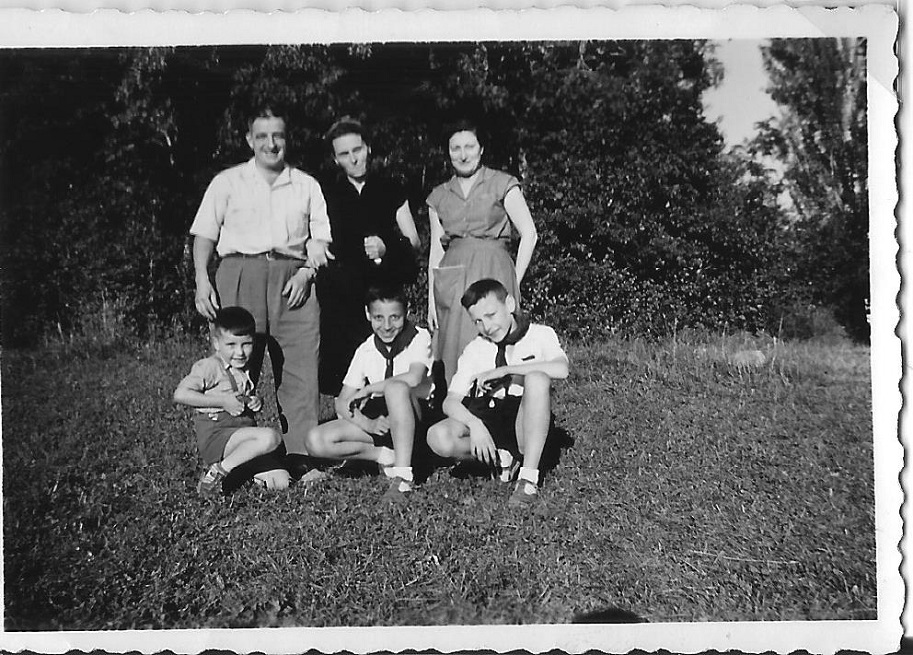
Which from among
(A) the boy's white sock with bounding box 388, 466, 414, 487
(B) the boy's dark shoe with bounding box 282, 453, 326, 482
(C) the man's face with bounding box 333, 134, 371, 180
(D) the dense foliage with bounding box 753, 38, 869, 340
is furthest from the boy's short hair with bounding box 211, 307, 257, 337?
(D) the dense foliage with bounding box 753, 38, 869, 340

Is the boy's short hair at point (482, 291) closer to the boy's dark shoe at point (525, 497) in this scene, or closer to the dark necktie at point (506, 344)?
the dark necktie at point (506, 344)

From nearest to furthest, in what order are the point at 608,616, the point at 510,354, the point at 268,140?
the point at 608,616
the point at 268,140
the point at 510,354

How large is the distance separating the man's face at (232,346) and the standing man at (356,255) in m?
0.37

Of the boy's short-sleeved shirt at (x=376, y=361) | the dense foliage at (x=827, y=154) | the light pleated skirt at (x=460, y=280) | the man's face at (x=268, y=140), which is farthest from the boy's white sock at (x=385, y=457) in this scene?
the dense foliage at (x=827, y=154)

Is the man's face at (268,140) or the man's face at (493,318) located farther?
the man's face at (493,318)

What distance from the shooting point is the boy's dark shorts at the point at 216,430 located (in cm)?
511

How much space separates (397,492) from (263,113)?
6.65ft

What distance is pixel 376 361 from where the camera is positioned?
16.9 ft

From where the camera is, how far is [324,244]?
5.12 meters

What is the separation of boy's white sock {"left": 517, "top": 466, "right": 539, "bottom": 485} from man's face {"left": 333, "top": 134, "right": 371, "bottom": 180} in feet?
5.65

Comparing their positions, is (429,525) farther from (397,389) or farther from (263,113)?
(263,113)

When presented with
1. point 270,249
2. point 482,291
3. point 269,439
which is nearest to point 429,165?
point 482,291

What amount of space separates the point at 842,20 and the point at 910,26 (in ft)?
1.12

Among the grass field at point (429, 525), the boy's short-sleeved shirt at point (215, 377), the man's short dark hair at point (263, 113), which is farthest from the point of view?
the boy's short-sleeved shirt at point (215, 377)
